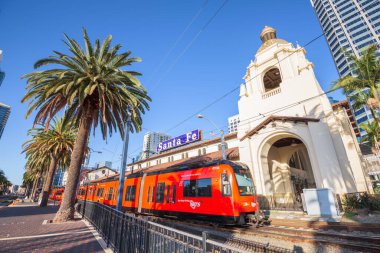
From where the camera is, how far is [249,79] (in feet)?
77.4

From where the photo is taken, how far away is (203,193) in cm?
1050

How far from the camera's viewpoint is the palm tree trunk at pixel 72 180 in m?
11.7

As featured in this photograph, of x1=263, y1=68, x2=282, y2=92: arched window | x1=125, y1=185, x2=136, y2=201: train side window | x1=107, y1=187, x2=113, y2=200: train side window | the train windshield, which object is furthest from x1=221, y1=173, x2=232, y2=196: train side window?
x1=263, y1=68, x2=282, y2=92: arched window

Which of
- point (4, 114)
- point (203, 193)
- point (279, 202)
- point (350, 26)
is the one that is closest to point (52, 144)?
point (203, 193)

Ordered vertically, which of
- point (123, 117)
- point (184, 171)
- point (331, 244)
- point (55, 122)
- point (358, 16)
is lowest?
point (331, 244)

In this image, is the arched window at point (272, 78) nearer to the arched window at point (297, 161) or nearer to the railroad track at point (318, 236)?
the arched window at point (297, 161)

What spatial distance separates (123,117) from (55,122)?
17.1 metres

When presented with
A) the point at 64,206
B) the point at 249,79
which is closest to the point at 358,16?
the point at 249,79

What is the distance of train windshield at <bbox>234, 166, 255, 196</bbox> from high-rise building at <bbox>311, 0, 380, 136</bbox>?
316 feet

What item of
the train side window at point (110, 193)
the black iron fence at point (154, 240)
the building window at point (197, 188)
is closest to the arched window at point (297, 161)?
the building window at point (197, 188)

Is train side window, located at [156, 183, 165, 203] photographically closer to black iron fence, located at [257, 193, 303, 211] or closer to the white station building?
black iron fence, located at [257, 193, 303, 211]

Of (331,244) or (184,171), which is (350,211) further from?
(184,171)

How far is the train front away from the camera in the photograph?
9308mm

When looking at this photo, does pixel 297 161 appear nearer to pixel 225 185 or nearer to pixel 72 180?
pixel 225 185
